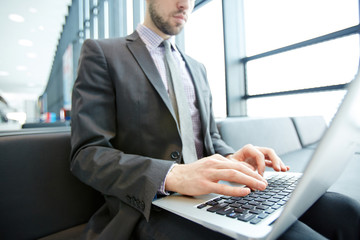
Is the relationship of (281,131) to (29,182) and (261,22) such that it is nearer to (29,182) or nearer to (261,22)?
(261,22)

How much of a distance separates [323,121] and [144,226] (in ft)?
9.80

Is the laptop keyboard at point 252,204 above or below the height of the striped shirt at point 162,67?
below

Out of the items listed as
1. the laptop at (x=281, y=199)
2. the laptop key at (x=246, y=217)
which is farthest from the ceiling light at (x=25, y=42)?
the laptop key at (x=246, y=217)

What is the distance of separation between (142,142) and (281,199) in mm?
474

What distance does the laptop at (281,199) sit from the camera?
0.81ft

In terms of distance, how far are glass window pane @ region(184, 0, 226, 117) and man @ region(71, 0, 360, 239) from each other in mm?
2358

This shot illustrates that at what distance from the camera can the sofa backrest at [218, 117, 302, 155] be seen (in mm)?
1496

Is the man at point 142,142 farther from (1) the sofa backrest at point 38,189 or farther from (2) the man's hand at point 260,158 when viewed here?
(1) the sofa backrest at point 38,189

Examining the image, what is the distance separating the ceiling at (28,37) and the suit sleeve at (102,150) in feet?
21.0

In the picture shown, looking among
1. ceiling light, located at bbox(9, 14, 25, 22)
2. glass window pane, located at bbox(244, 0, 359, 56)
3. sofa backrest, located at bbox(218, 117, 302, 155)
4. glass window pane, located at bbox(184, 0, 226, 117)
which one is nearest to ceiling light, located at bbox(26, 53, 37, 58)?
ceiling light, located at bbox(9, 14, 25, 22)

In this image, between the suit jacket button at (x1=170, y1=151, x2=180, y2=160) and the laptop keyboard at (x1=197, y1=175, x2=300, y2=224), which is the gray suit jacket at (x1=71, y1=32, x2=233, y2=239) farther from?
the laptop keyboard at (x1=197, y1=175, x2=300, y2=224)

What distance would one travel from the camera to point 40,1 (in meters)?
5.63

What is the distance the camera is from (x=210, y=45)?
3471 millimetres

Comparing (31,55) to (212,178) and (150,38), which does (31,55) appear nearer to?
(150,38)
